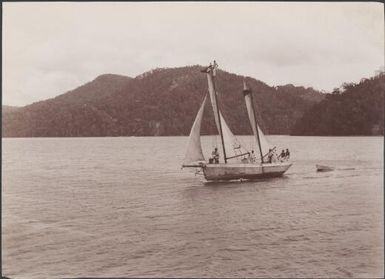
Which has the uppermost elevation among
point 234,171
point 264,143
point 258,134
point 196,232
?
point 258,134

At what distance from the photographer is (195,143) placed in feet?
98.1

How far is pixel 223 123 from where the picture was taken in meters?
30.5

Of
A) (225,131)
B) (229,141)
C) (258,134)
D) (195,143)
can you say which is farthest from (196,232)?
(258,134)

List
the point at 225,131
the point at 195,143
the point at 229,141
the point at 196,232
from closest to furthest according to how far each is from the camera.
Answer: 1. the point at 196,232
2. the point at 195,143
3. the point at 225,131
4. the point at 229,141

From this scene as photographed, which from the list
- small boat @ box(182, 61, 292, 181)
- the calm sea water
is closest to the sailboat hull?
small boat @ box(182, 61, 292, 181)

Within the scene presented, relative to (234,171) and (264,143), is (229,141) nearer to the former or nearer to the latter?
(234,171)

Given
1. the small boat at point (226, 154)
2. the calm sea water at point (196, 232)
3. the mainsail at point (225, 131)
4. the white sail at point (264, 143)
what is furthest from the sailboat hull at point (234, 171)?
the calm sea water at point (196, 232)

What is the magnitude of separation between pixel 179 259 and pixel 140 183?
20061 mm

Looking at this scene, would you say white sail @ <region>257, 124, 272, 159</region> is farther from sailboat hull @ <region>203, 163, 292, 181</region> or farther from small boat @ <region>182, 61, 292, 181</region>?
sailboat hull @ <region>203, 163, 292, 181</region>

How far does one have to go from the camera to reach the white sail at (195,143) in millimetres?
29562

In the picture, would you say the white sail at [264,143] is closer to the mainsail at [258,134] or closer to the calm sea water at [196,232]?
the mainsail at [258,134]

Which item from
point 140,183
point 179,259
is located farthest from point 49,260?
point 140,183

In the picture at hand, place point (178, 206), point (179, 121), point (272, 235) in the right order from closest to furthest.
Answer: point (272, 235), point (178, 206), point (179, 121)

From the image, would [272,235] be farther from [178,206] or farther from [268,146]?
[268,146]
